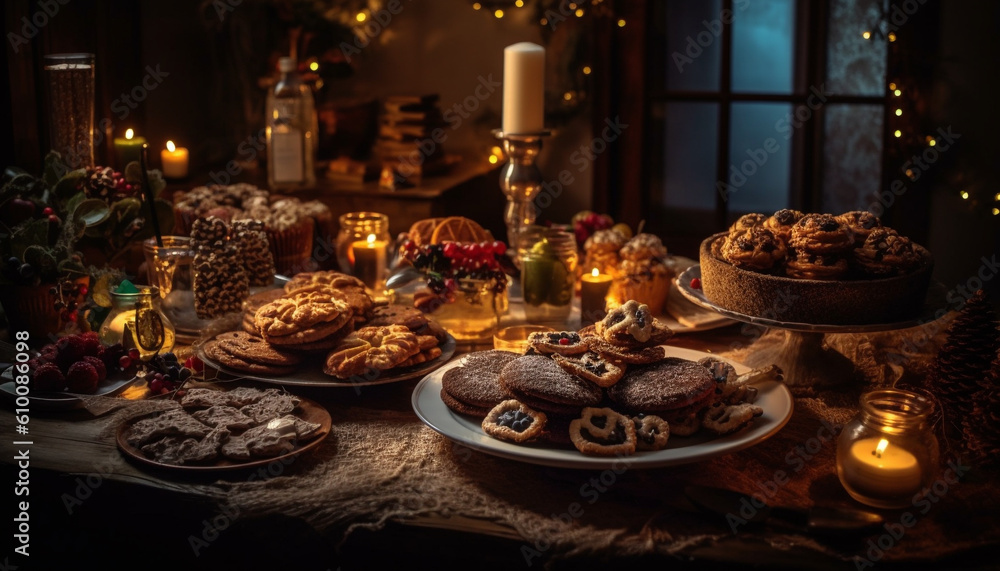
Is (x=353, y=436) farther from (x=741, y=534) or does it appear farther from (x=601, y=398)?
(x=741, y=534)

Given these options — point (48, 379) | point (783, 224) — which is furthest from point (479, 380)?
point (48, 379)

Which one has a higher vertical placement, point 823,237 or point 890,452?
point 823,237

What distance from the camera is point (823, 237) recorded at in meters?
1.54

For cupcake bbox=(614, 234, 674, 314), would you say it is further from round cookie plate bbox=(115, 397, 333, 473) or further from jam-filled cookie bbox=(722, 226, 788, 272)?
round cookie plate bbox=(115, 397, 333, 473)

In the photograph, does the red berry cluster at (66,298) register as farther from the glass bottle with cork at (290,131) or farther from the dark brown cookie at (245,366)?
the glass bottle with cork at (290,131)

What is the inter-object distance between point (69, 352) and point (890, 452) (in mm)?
1302

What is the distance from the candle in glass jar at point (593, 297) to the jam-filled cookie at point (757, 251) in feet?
1.31

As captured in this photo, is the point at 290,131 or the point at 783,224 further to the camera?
the point at 290,131

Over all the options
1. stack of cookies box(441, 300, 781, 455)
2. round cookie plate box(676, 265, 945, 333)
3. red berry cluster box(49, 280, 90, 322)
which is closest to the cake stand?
round cookie plate box(676, 265, 945, 333)

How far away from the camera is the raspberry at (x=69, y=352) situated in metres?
1.63

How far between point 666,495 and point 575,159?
231 cm

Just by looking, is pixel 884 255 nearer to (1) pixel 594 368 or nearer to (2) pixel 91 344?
(1) pixel 594 368

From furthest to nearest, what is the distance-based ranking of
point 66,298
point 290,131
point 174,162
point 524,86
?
point 174,162 → point 290,131 → point 524,86 → point 66,298

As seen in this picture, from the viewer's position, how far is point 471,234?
2.20 meters
